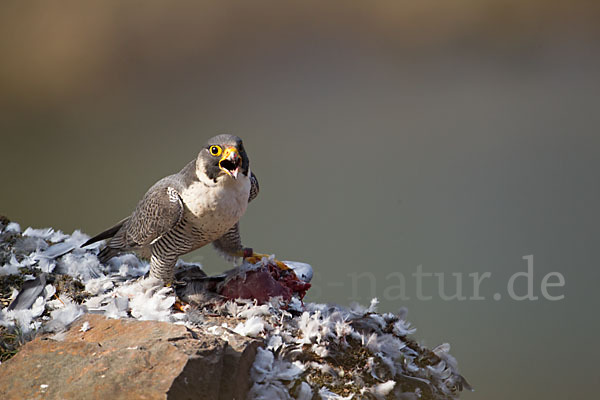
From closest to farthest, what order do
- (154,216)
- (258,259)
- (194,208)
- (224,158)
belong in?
(224,158) < (194,208) < (154,216) < (258,259)

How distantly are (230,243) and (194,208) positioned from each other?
1.41ft

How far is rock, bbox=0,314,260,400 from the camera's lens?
1.67m

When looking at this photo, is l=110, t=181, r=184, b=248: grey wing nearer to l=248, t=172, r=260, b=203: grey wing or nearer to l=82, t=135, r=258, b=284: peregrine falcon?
l=82, t=135, r=258, b=284: peregrine falcon

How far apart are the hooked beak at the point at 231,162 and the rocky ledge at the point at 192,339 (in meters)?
0.50

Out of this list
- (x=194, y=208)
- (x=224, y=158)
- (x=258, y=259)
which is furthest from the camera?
(x=258, y=259)

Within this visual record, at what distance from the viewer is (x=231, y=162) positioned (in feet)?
6.94

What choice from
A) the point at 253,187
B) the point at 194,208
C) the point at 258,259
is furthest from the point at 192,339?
the point at 253,187

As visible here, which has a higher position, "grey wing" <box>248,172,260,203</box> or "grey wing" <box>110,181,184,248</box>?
"grey wing" <box>248,172,260,203</box>

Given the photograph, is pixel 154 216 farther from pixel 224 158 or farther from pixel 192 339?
pixel 192 339

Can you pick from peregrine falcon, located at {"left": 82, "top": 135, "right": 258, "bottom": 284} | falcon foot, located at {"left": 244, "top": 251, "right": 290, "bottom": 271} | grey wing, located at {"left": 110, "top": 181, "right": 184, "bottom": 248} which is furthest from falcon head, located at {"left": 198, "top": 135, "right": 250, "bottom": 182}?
falcon foot, located at {"left": 244, "top": 251, "right": 290, "bottom": 271}

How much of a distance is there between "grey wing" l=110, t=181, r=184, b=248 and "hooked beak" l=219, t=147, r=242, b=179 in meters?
0.28

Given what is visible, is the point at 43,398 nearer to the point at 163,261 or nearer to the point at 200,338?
the point at 200,338

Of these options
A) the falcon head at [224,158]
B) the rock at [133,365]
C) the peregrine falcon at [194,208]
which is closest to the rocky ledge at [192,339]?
the rock at [133,365]

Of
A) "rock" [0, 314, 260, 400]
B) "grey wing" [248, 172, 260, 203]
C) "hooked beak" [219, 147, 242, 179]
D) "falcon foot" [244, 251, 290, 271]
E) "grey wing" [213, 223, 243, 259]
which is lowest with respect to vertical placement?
"rock" [0, 314, 260, 400]
